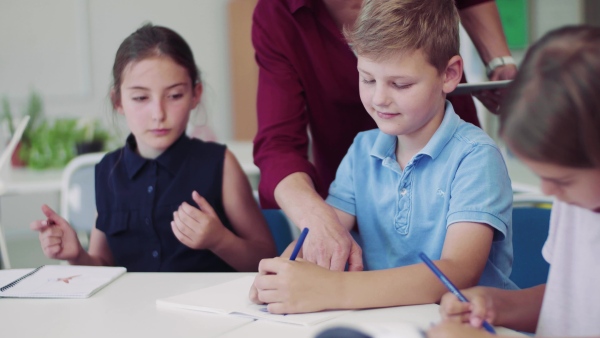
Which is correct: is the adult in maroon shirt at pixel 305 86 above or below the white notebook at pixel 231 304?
above

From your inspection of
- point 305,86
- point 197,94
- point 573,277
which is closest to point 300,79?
point 305,86

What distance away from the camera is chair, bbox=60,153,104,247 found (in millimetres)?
2123

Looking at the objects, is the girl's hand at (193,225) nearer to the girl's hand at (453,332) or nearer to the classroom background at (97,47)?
the girl's hand at (453,332)

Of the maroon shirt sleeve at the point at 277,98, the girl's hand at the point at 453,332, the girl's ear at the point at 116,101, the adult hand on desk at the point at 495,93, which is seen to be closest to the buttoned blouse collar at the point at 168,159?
the girl's ear at the point at 116,101

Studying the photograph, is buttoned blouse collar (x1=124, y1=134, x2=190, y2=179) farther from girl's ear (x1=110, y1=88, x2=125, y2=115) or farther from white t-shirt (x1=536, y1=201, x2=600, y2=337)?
white t-shirt (x1=536, y1=201, x2=600, y2=337)

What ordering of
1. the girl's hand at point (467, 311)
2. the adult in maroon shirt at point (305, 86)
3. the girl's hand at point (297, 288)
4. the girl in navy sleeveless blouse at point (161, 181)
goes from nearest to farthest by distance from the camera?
1. the girl's hand at point (467, 311)
2. the girl's hand at point (297, 288)
3. the adult in maroon shirt at point (305, 86)
4. the girl in navy sleeveless blouse at point (161, 181)

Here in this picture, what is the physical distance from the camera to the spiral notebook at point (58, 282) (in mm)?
1182

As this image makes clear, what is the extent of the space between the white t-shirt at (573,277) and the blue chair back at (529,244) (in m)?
0.50

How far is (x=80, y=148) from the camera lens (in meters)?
3.24

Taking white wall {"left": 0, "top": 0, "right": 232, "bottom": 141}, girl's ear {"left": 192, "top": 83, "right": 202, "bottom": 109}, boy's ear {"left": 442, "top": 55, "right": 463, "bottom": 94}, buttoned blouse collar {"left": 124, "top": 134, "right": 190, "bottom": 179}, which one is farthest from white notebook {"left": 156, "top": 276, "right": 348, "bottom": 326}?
white wall {"left": 0, "top": 0, "right": 232, "bottom": 141}

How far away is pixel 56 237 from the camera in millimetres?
1527

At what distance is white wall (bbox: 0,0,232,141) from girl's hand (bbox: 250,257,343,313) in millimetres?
4055

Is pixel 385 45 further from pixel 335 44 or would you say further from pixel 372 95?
pixel 335 44

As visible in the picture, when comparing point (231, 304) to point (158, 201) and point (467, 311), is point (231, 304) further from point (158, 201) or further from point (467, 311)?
Result: point (158, 201)
